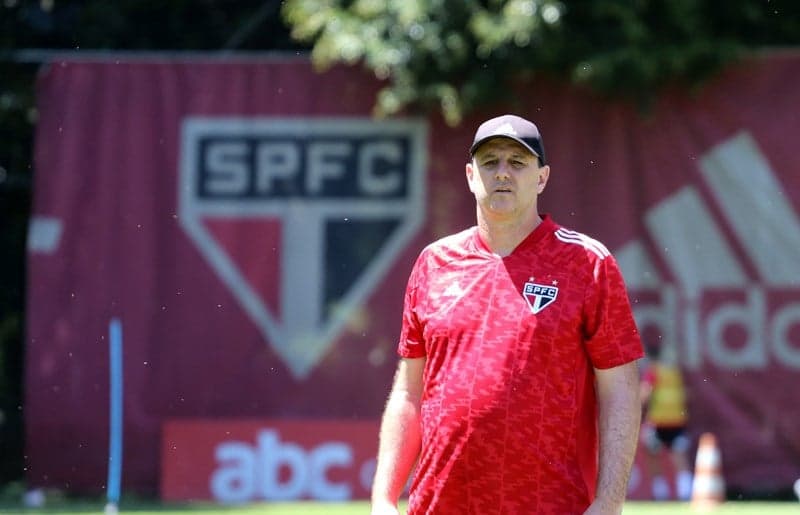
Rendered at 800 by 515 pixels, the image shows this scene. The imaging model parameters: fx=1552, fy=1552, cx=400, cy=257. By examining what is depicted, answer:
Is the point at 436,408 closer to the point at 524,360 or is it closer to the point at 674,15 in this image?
the point at 524,360

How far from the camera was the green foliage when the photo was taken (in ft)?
51.0

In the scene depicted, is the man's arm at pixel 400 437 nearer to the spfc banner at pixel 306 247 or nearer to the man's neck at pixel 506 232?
the man's neck at pixel 506 232

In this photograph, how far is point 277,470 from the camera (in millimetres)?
15953

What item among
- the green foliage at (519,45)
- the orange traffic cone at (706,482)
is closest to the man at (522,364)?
the orange traffic cone at (706,482)

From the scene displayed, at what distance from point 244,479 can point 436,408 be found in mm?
11523

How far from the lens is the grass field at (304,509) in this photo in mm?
14078

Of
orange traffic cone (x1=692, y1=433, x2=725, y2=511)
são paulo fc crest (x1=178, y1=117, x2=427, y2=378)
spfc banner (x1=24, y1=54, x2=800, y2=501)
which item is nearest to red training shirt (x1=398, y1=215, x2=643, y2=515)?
orange traffic cone (x1=692, y1=433, x2=725, y2=511)

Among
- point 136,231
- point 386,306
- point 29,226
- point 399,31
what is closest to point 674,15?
point 399,31

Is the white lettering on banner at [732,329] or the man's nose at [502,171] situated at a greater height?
the man's nose at [502,171]

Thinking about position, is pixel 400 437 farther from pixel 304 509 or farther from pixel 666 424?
pixel 666 424

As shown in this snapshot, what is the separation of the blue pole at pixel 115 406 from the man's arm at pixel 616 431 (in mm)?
12180

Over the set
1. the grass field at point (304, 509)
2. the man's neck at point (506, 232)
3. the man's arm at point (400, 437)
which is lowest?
the grass field at point (304, 509)

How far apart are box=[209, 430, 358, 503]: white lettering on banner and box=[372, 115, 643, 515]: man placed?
11213mm

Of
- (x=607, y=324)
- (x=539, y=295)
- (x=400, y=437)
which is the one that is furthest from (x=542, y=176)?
(x=400, y=437)
